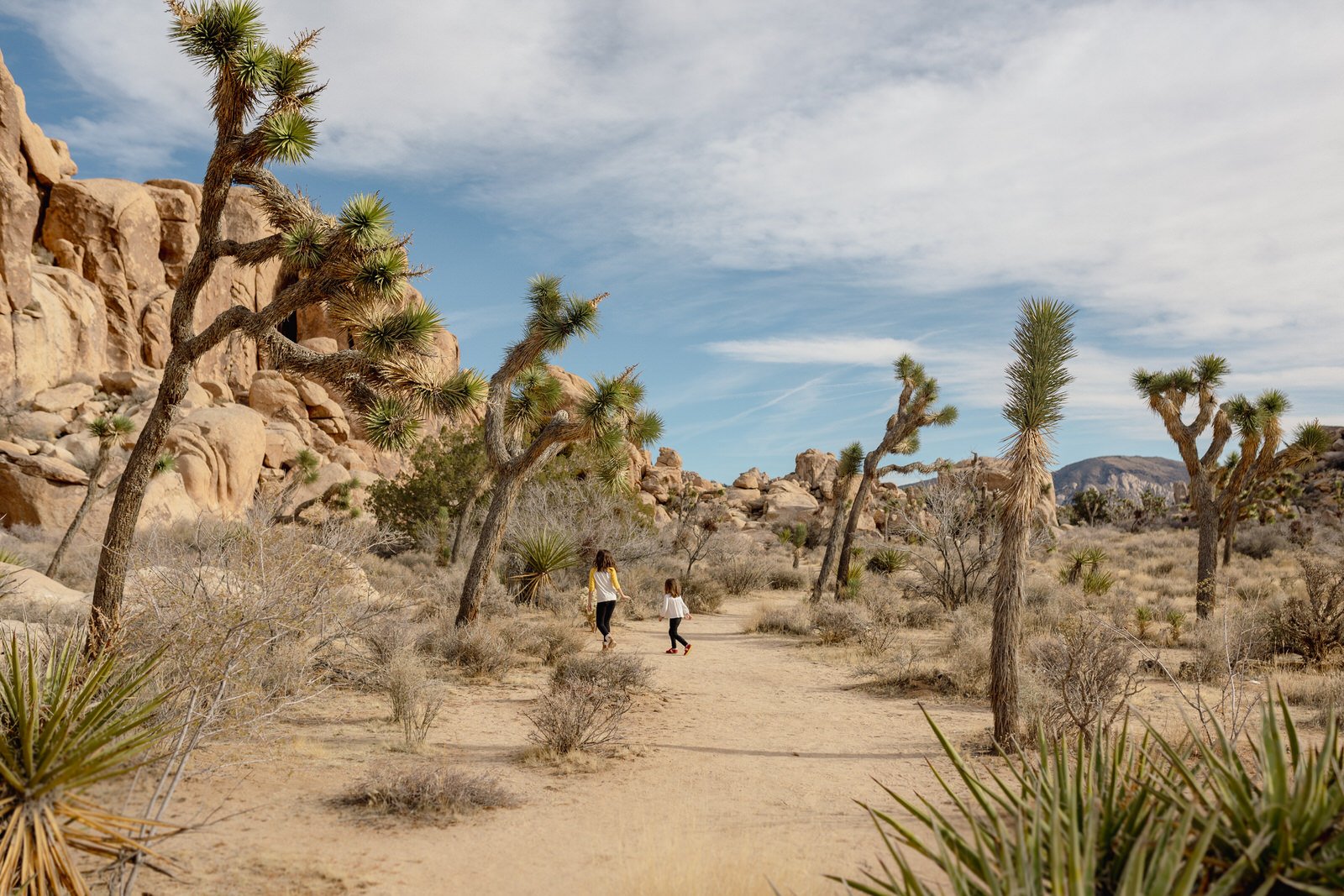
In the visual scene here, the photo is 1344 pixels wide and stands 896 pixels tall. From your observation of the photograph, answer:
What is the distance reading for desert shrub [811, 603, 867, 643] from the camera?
14.5 metres

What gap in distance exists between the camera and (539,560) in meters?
16.3

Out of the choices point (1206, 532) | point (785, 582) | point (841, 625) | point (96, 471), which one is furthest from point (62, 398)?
point (1206, 532)

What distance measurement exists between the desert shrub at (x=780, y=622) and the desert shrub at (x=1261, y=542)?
68.9ft

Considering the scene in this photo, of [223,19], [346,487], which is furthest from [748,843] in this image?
[346,487]

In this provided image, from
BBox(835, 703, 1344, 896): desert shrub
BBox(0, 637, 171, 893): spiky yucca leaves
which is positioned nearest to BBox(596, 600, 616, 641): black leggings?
BBox(0, 637, 171, 893): spiky yucca leaves

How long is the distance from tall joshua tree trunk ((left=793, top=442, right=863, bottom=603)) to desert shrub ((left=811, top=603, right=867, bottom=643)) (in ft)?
12.6

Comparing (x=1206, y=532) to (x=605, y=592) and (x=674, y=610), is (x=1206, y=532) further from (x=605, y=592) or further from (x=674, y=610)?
(x=605, y=592)

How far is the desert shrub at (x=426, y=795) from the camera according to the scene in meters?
5.79

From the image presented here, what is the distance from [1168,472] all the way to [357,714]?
16087 centimetres

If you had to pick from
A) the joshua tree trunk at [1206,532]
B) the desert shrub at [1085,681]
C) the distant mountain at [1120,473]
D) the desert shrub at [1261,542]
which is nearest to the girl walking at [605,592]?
the desert shrub at [1085,681]

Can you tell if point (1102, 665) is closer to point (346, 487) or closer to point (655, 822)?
point (655, 822)

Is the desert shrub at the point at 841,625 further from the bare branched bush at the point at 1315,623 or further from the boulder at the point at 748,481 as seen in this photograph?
the boulder at the point at 748,481

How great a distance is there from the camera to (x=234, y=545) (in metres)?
8.53

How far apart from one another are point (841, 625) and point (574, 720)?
8359 mm
